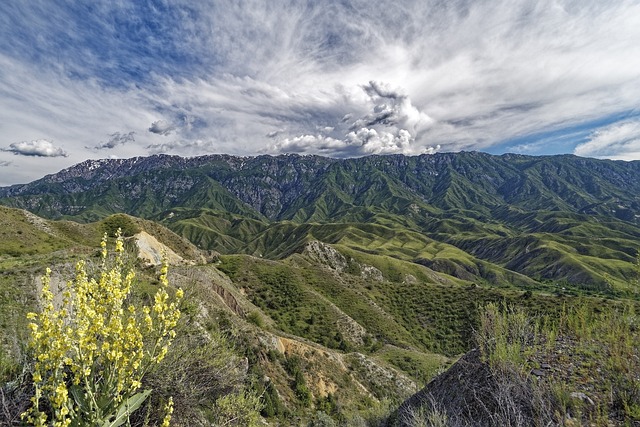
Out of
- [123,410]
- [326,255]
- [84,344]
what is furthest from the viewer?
[326,255]

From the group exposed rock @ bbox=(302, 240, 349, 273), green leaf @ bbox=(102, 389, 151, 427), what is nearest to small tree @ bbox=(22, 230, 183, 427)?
green leaf @ bbox=(102, 389, 151, 427)

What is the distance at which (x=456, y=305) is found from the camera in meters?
72.8

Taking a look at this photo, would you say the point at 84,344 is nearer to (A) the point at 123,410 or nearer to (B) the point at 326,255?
(A) the point at 123,410

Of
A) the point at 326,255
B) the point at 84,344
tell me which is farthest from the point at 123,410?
the point at 326,255

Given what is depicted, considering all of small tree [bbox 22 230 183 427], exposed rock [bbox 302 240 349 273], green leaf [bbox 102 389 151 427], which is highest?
small tree [bbox 22 230 183 427]

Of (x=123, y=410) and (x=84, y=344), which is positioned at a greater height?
(x=84, y=344)

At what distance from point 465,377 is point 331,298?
62.5 meters

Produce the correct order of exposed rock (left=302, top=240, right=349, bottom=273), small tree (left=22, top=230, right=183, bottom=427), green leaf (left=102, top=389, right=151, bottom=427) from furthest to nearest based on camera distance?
exposed rock (left=302, top=240, right=349, bottom=273) → green leaf (left=102, top=389, right=151, bottom=427) → small tree (left=22, top=230, right=183, bottom=427)

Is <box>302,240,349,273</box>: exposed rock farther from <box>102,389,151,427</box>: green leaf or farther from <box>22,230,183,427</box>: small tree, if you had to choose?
<box>22,230,183,427</box>: small tree

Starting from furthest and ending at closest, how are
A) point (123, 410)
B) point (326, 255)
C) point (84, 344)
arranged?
point (326, 255) → point (123, 410) → point (84, 344)

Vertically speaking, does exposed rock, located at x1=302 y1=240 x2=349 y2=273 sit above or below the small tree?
below

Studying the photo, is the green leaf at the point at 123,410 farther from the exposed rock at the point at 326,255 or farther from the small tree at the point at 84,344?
the exposed rock at the point at 326,255

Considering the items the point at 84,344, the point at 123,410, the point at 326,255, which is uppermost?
the point at 84,344

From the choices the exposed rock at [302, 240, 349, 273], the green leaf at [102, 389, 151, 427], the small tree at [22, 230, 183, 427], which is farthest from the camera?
the exposed rock at [302, 240, 349, 273]
